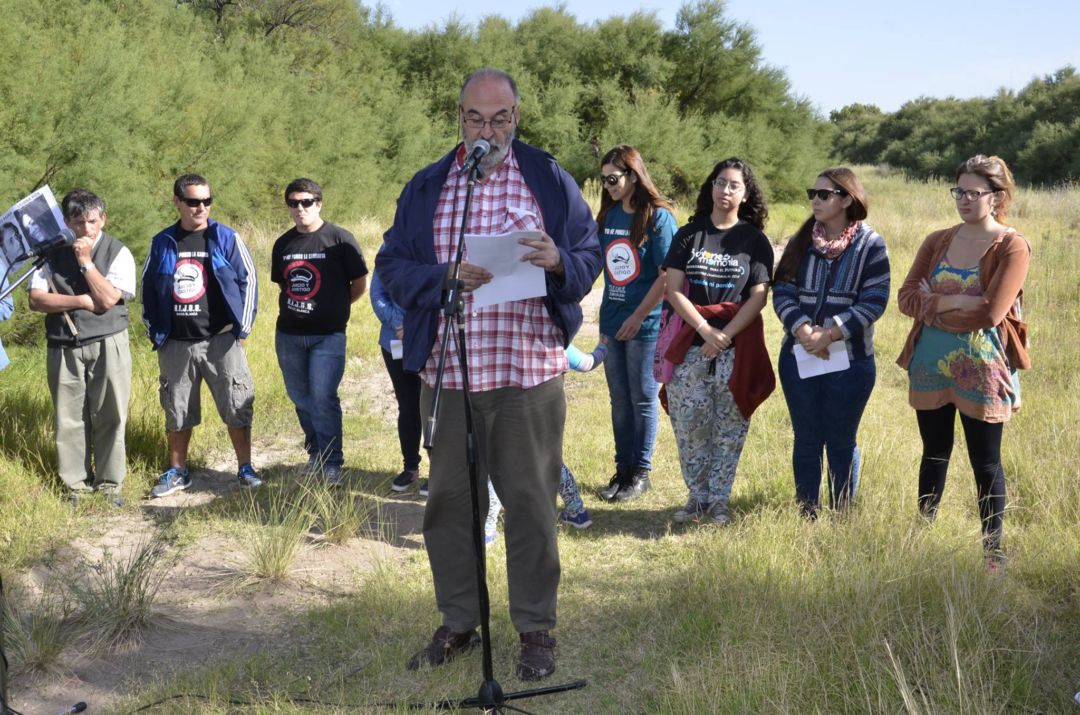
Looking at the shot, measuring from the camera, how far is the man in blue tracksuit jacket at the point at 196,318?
5.76 metres

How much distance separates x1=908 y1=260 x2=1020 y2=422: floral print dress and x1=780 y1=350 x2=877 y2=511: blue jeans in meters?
0.27

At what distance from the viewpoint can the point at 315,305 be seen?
5867mm

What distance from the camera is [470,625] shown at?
3.71 m

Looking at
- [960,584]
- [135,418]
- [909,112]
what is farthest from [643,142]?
[909,112]

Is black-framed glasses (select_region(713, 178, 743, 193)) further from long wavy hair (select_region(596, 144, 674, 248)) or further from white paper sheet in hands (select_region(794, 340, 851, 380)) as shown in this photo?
white paper sheet in hands (select_region(794, 340, 851, 380))

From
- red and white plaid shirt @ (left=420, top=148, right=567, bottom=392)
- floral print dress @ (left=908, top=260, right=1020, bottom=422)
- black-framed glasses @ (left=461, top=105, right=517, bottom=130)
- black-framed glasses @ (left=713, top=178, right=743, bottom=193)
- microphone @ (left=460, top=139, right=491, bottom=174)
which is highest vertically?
black-framed glasses @ (left=461, top=105, right=517, bottom=130)

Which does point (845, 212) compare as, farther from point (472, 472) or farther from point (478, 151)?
point (472, 472)

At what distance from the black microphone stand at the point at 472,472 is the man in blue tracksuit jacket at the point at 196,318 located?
2.98m

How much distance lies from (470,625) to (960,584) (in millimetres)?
1958

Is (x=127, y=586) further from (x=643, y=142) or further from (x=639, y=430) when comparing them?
(x=643, y=142)

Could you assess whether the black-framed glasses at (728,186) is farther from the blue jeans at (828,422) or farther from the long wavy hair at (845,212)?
the blue jeans at (828,422)

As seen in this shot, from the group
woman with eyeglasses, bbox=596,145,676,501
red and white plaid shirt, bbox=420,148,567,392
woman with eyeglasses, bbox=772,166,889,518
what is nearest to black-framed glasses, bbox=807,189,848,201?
woman with eyeglasses, bbox=772,166,889,518

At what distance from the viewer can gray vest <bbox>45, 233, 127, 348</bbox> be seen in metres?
5.45

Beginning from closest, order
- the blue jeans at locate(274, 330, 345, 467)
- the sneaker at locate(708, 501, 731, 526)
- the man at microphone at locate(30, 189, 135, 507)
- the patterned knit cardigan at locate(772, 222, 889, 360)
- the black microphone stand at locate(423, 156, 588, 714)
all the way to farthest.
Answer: the black microphone stand at locate(423, 156, 588, 714) < the patterned knit cardigan at locate(772, 222, 889, 360) < the sneaker at locate(708, 501, 731, 526) < the man at microphone at locate(30, 189, 135, 507) < the blue jeans at locate(274, 330, 345, 467)
